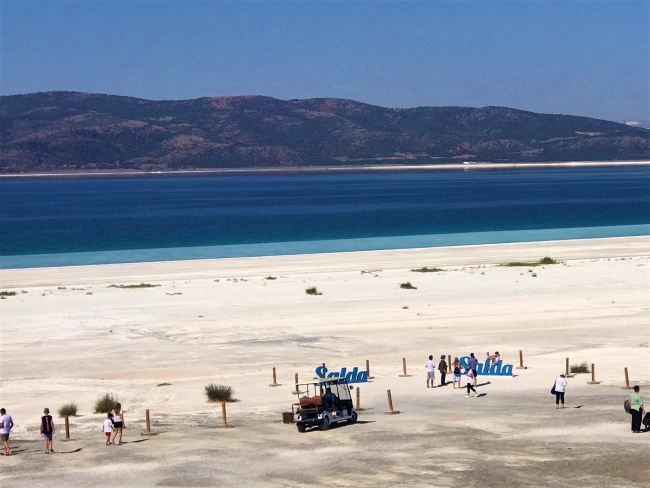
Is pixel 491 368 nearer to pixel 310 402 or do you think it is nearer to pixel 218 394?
pixel 218 394

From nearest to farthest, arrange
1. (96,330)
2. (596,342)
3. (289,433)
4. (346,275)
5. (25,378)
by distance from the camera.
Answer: (289,433) < (25,378) < (596,342) < (96,330) < (346,275)

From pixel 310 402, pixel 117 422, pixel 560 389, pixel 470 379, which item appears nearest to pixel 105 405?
pixel 117 422

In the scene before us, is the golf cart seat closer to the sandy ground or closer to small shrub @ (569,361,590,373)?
the sandy ground

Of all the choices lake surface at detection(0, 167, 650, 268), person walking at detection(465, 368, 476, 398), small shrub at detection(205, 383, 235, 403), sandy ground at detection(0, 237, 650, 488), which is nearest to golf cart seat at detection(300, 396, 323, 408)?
sandy ground at detection(0, 237, 650, 488)

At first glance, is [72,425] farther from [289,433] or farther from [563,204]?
[563,204]

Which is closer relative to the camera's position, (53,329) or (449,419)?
(449,419)

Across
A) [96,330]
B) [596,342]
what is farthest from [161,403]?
[596,342]
